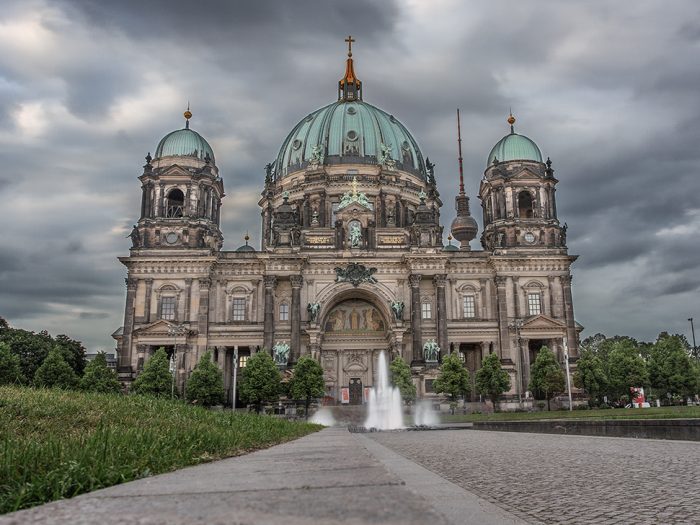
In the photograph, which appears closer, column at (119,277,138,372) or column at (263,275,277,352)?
column at (119,277,138,372)

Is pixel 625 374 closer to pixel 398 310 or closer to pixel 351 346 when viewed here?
pixel 398 310

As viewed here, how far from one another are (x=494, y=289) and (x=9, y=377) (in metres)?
41.6

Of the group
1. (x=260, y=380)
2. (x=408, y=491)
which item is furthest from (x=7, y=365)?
(x=408, y=491)

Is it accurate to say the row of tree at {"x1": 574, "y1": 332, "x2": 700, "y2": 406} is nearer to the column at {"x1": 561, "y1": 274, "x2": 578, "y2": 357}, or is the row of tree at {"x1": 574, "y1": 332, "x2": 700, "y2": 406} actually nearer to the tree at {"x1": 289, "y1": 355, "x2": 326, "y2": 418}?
the column at {"x1": 561, "y1": 274, "x2": 578, "y2": 357}

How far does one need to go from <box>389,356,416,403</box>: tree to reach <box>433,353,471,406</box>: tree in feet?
6.63

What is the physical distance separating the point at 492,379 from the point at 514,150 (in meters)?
25.9

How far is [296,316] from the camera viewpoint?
57.0 metres

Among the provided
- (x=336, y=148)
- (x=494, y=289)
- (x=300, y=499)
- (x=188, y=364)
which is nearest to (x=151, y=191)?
(x=188, y=364)

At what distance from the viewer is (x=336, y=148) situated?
234ft

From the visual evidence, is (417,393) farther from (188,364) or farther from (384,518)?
(384,518)

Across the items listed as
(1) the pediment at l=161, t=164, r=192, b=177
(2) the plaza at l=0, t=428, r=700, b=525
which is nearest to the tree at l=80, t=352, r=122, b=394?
(1) the pediment at l=161, t=164, r=192, b=177

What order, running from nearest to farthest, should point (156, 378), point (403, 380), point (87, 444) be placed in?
point (87, 444) → point (156, 378) → point (403, 380)

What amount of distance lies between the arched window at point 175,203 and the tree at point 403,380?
85.3 feet

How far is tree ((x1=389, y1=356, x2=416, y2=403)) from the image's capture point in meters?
51.3
